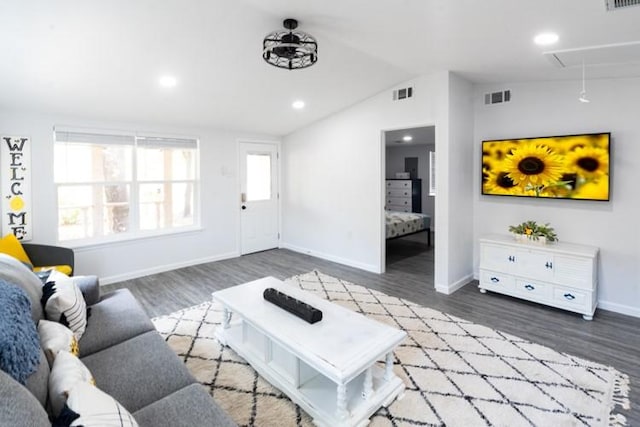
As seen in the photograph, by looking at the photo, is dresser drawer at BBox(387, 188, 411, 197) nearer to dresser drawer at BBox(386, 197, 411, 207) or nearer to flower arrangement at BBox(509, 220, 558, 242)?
dresser drawer at BBox(386, 197, 411, 207)

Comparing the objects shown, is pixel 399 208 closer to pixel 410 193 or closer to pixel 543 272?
pixel 410 193

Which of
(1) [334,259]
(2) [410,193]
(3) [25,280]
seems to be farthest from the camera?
(2) [410,193]

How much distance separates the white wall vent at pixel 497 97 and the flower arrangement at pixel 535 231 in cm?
152

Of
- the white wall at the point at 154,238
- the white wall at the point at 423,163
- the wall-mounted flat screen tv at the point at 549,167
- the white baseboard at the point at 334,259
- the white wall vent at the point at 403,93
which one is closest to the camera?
the wall-mounted flat screen tv at the point at 549,167

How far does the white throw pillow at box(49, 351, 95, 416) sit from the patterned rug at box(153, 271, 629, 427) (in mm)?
991

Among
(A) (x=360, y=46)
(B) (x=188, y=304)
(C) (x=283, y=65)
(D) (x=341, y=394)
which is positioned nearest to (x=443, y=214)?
(A) (x=360, y=46)

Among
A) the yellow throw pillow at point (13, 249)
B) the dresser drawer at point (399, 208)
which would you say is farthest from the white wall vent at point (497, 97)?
the yellow throw pillow at point (13, 249)

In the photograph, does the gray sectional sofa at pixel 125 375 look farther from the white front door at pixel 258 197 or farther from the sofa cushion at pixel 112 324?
the white front door at pixel 258 197

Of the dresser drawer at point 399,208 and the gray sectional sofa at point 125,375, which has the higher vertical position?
the dresser drawer at point 399,208

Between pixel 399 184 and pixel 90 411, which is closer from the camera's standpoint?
pixel 90 411

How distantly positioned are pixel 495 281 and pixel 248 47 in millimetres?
3706

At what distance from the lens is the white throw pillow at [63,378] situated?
1206 millimetres

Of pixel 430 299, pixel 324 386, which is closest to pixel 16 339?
pixel 324 386

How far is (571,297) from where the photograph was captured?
3.44 m
